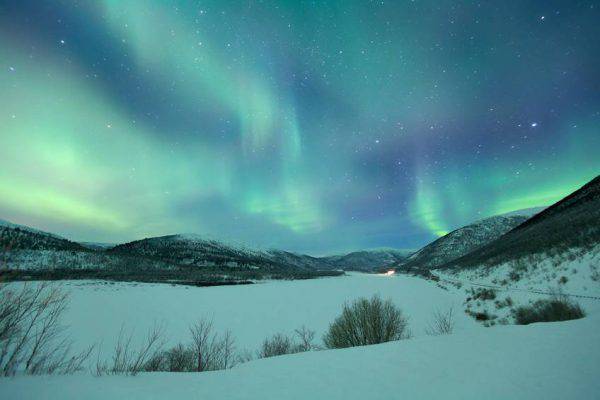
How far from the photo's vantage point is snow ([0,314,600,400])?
13.0 ft

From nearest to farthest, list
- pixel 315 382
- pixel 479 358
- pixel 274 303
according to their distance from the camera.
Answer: pixel 315 382
pixel 479 358
pixel 274 303

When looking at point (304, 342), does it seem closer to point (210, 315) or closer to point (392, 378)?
point (392, 378)

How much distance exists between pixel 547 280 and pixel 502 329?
1816 centimetres

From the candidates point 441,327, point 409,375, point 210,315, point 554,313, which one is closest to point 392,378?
point 409,375

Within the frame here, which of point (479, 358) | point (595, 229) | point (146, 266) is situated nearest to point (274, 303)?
point (595, 229)

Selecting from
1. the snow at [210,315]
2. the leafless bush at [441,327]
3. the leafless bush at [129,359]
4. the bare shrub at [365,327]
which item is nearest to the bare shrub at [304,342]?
the bare shrub at [365,327]

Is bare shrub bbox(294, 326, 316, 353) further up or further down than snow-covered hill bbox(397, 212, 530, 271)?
further down

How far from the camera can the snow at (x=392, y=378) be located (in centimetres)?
396

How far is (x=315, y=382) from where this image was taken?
15.1 ft

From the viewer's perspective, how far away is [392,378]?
4633mm

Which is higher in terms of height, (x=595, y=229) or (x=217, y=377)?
(x=595, y=229)

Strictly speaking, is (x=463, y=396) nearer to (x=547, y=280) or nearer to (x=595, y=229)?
(x=547, y=280)

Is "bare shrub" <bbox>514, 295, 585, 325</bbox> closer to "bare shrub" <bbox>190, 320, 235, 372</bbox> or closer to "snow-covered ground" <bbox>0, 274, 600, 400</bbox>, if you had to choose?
"snow-covered ground" <bbox>0, 274, 600, 400</bbox>

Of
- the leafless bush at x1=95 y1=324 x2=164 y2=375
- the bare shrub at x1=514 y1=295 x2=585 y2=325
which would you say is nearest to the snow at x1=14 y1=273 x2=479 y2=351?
the leafless bush at x1=95 y1=324 x2=164 y2=375
